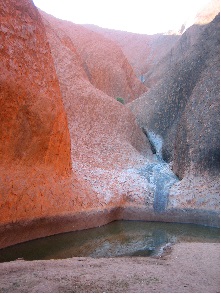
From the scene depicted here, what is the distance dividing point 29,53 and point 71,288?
8054mm

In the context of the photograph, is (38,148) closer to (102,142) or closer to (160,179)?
(160,179)

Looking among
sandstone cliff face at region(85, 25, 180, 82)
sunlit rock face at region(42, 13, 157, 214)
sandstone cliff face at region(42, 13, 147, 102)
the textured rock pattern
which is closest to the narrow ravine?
sunlit rock face at region(42, 13, 157, 214)

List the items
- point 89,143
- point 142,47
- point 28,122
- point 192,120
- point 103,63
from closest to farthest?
point 28,122
point 192,120
point 89,143
point 103,63
point 142,47

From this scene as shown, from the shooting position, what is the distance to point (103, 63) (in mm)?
29094

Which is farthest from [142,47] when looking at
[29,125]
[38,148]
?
[29,125]

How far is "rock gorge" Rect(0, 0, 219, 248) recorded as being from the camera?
10.3m

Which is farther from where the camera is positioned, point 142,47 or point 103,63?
point 142,47

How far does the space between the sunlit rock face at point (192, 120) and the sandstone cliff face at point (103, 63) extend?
17.3 feet

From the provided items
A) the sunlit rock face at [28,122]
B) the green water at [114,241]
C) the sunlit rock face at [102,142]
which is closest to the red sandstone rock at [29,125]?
the sunlit rock face at [28,122]

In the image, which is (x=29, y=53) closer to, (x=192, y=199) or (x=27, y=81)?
(x=27, y=81)

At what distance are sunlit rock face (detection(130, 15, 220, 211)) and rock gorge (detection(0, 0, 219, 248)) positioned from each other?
0.05 meters

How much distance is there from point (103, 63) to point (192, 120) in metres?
14.5

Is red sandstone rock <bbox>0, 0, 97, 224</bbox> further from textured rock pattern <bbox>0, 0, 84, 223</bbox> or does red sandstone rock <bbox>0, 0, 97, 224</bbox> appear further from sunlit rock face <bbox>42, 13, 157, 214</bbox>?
sunlit rock face <bbox>42, 13, 157, 214</bbox>

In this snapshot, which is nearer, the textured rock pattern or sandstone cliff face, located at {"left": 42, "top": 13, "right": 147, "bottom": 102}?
the textured rock pattern
